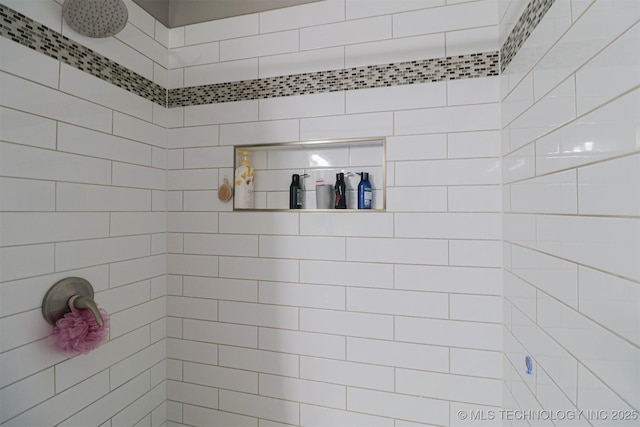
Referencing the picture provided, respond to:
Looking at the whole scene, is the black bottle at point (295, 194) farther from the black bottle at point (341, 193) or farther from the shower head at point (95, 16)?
the shower head at point (95, 16)

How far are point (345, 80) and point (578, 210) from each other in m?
0.98

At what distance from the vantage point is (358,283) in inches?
53.5

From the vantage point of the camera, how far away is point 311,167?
58.4 inches

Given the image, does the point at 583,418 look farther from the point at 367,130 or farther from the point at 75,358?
the point at 75,358

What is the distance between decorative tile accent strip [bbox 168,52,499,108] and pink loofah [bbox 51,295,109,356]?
39.0 inches

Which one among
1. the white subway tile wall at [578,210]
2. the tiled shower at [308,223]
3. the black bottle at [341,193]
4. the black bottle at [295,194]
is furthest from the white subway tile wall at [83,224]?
the white subway tile wall at [578,210]

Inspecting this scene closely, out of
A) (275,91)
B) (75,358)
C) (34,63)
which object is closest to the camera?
(34,63)

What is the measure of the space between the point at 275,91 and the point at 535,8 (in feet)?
3.14

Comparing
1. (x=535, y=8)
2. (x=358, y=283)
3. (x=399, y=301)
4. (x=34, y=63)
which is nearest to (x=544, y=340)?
(x=399, y=301)

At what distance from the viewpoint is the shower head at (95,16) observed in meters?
1.11

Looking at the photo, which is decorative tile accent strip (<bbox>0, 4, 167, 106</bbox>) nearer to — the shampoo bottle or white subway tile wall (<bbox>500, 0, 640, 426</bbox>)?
Result: the shampoo bottle

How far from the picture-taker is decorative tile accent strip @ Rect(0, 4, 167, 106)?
3.27 ft

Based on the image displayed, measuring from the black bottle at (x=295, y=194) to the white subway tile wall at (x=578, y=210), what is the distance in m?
0.81

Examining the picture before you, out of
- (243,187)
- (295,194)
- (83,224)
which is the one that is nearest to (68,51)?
(83,224)
